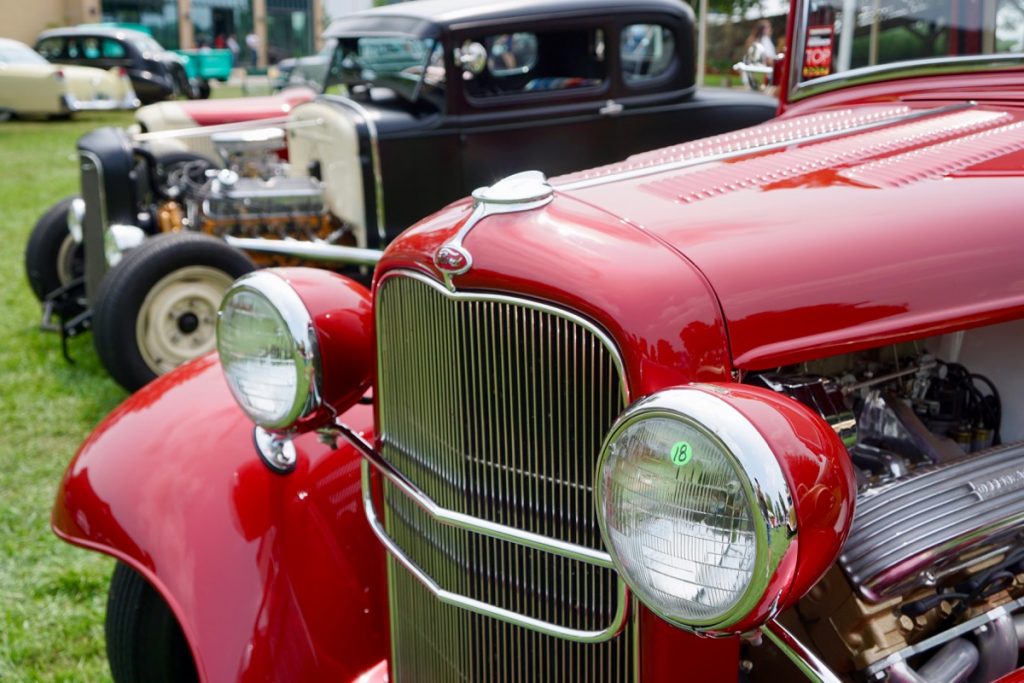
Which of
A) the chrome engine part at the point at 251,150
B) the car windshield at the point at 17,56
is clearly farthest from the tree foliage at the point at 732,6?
the car windshield at the point at 17,56

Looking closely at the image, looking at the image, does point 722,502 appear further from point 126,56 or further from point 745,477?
point 126,56

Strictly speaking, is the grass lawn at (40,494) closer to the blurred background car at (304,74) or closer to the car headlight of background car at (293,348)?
the car headlight of background car at (293,348)

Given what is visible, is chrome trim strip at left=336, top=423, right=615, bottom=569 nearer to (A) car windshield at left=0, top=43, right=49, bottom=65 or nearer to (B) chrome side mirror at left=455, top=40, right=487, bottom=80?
(B) chrome side mirror at left=455, top=40, right=487, bottom=80

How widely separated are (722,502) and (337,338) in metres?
0.92

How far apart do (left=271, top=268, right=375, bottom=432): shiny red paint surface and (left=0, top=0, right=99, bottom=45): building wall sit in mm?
28414

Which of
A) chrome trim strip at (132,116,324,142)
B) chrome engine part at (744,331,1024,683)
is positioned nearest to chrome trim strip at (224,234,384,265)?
chrome trim strip at (132,116,324,142)

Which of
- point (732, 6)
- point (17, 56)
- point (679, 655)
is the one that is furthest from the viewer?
point (17, 56)

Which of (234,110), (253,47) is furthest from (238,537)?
(253,47)

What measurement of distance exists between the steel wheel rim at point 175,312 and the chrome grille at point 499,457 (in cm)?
317

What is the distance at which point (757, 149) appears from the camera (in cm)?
210

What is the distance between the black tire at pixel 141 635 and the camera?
7.05 feet

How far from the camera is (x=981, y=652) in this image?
1.64 meters

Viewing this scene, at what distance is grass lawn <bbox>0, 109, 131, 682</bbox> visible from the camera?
2775 mm

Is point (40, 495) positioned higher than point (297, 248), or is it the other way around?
point (297, 248)
